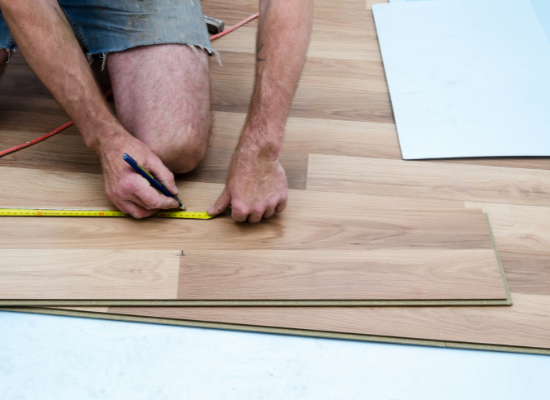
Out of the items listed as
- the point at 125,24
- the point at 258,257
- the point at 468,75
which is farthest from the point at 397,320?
the point at 125,24

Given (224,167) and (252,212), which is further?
(224,167)

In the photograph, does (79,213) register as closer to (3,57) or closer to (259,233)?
(259,233)

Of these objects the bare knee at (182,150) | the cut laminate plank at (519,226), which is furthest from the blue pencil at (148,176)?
the cut laminate plank at (519,226)

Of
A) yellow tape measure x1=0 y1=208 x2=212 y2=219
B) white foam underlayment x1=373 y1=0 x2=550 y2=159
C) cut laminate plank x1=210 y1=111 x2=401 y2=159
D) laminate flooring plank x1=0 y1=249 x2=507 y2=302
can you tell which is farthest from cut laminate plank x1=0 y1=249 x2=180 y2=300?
white foam underlayment x1=373 y1=0 x2=550 y2=159

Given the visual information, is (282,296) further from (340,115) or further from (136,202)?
(340,115)

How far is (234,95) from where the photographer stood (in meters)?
1.73

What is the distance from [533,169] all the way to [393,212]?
1.96 ft

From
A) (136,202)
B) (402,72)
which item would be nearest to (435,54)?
(402,72)

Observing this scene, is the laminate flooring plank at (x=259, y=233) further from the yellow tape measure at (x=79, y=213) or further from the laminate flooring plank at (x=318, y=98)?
the laminate flooring plank at (x=318, y=98)

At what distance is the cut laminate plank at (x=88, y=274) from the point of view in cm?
120

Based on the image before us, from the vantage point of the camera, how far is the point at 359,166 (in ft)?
5.00

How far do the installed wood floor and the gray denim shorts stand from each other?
28cm

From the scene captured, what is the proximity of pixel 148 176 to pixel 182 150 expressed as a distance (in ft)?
0.62

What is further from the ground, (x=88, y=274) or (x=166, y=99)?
(x=166, y=99)
